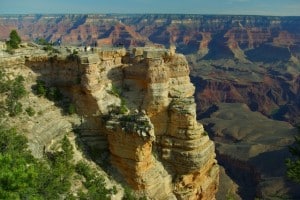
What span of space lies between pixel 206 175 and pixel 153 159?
6.13m

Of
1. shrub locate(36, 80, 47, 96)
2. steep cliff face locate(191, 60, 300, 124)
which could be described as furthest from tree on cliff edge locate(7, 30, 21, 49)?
steep cliff face locate(191, 60, 300, 124)

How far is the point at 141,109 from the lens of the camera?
3731 cm

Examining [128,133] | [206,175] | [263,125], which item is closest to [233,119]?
[263,125]

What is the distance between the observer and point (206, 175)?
40.2 metres

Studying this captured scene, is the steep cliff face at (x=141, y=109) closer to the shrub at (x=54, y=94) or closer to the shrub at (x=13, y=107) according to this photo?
the shrub at (x=54, y=94)

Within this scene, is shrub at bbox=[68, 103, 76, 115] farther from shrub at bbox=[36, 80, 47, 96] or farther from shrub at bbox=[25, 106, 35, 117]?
shrub at bbox=[25, 106, 35, 117]

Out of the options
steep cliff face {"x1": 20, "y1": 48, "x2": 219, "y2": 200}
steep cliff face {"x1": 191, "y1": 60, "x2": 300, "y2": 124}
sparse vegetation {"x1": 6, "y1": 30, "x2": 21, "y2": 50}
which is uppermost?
sparse vegetation {"x1": 6, "y1": 30, "x2": 21, "y2": 50}

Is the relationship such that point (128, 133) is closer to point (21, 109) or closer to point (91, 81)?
point (91, 81)

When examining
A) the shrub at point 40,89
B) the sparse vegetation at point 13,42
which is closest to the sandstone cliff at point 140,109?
the shrub at point 40,89

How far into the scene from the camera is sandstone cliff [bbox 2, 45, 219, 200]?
35031 millimetres

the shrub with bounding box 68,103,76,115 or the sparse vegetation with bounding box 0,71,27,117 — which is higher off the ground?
the sparse vegetation with bounding box 0,71,27,117

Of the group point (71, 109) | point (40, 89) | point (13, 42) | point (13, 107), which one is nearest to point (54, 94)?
point (40, 89)

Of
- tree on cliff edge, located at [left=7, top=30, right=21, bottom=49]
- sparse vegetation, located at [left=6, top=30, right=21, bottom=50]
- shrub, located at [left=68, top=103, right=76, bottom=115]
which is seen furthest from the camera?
tree on cliff edge, located at [left=7, top=30, right=21, bottom=49]

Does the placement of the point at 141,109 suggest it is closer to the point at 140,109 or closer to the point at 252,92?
the point at 140,109
